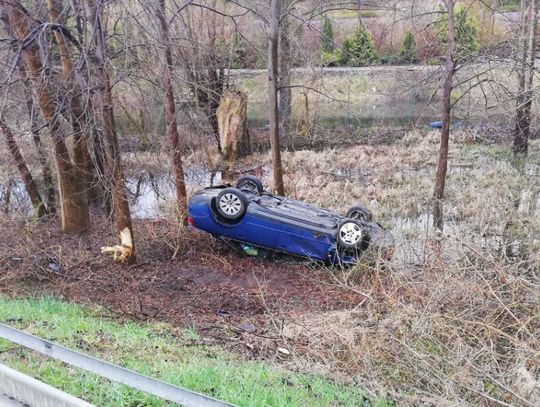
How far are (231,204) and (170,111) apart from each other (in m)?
2.09

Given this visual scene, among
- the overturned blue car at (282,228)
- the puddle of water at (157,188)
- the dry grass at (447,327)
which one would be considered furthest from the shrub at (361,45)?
the overturned blue car at (282,228)

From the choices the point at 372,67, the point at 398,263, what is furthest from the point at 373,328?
the point at 372,67

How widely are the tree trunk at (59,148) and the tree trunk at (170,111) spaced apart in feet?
5.98

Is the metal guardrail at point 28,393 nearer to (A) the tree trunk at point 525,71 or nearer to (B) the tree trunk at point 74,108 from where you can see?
(B) the tree trunk at point 74,108

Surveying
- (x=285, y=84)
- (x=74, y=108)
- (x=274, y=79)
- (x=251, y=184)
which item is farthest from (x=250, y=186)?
(x=285, y=84)

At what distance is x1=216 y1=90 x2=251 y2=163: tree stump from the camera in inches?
851

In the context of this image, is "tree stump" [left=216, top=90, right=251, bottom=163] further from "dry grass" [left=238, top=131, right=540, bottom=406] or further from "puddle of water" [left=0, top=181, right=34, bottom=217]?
"dry grass" [left=238, top=131, right=540, bottom=406]

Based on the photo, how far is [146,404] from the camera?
3701mm

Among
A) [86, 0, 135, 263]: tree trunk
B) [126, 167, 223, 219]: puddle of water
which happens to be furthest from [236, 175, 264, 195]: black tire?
[86, 0, 135, 263]: tree trunk

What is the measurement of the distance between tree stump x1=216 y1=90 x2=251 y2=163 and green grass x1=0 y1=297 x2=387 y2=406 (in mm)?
15961

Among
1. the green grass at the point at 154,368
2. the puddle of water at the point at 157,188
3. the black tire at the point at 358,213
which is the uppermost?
the green grass at the point at 154,368

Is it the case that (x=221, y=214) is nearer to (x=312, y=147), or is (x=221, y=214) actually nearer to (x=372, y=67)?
(x=312, y=147)

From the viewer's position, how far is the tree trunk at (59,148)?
360 inches

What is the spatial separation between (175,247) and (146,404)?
7309 millimetres
